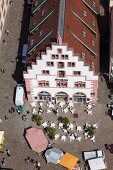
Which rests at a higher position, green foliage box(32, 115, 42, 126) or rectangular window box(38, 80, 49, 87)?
rectangular window box(38, 80, 49, 87)

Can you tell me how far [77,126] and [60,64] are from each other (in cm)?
1374

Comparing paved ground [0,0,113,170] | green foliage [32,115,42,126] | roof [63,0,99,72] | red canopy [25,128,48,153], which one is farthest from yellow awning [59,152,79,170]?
roof [63,0,99,72]

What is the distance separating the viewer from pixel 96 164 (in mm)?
78188

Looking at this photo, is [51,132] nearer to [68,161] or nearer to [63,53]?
[68,161]

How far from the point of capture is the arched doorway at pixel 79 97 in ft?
281

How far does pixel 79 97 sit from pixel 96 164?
14779 millimetres

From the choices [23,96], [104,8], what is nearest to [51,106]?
[23,96]

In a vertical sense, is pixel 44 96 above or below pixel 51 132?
above

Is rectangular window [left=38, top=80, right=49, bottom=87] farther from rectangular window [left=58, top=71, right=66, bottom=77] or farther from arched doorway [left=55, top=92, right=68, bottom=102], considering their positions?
arched doorway [left=55, top=92, right=68, bottom=102]

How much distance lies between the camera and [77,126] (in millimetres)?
84500

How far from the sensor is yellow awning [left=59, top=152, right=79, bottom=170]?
78.1 meters

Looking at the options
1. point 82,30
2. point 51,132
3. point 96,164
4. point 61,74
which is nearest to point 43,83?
point 61,74

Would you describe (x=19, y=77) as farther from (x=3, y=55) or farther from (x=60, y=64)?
(x=60, y=64)

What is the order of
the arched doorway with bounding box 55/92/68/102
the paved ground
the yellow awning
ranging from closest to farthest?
the yellow awning < the paved ground < the arched doorway with bounding box 55/92/68/102
